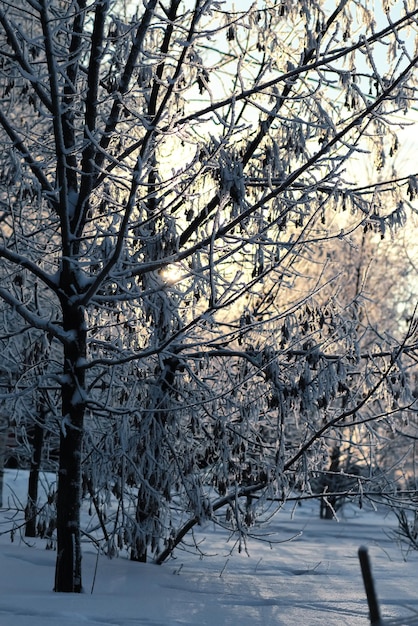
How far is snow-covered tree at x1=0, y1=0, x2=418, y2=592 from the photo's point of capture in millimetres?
5227

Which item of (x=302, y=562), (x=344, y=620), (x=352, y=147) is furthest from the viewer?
(x=302, y=562)

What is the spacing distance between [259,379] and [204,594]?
6.29 feet

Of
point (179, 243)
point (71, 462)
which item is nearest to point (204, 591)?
point (71, 462)

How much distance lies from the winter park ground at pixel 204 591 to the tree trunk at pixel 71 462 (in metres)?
0.16

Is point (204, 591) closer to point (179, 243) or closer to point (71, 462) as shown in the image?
point (71, 462)

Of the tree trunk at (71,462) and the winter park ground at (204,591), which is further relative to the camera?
the tree trunk at (71,462)

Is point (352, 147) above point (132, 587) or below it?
above

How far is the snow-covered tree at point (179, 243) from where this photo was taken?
523 cm

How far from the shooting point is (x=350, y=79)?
18.8 ft

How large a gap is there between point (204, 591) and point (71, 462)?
1.61 metres

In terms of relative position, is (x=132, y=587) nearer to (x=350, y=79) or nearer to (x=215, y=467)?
(x=215, y=467)

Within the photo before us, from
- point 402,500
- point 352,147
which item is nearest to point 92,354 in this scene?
point 402,500

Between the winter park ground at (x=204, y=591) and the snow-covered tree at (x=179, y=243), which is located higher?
the snow-covered tree at (x=179, y=243)

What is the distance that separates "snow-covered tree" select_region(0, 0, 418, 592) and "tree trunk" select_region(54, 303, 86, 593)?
1 centimetres
